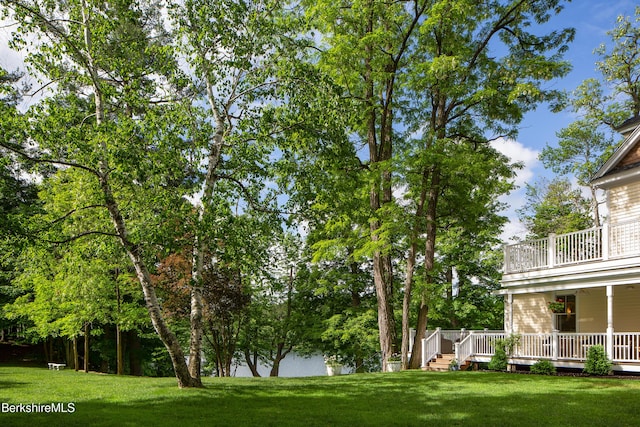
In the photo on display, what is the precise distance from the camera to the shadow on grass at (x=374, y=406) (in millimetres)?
9227

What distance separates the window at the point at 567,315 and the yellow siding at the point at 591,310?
0.29m

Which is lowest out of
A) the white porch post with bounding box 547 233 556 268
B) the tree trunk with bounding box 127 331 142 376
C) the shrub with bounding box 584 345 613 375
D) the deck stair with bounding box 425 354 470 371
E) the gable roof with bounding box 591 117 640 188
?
the tree trunk with bounding box 127 331 142 376

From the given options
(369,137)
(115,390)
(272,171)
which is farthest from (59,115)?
(369,137)

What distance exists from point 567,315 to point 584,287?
287cm

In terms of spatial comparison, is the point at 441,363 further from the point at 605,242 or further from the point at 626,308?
the point at 605,242

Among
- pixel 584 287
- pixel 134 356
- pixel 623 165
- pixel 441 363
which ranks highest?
pixel 623 165

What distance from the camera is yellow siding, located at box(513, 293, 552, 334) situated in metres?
21.0

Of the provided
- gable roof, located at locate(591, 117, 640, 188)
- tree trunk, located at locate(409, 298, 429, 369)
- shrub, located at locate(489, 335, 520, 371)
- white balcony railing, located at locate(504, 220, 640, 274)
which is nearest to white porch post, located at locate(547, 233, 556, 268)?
white balcony railing, located at locate(504, 220, 640, 274)

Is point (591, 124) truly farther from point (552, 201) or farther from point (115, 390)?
point (115, 390)

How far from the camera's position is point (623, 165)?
1877 centimetres

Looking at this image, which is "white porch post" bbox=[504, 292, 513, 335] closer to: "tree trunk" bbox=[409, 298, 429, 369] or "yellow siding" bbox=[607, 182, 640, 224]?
"tree trunk" bbox=[409, 298, 429, 369]

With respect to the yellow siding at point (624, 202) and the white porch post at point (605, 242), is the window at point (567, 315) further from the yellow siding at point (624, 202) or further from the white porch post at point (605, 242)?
the white porch post at point (605, 242)

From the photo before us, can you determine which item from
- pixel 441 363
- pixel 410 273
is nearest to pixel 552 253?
pixel 410 273

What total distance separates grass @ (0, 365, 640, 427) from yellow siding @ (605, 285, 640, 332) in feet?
13.7
